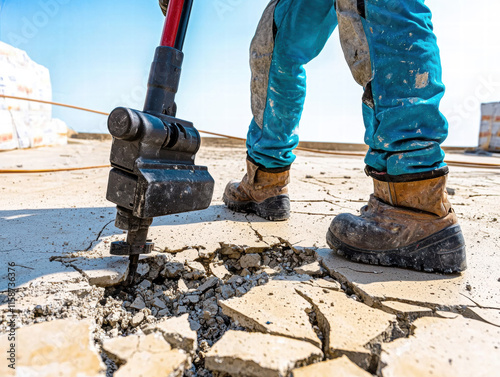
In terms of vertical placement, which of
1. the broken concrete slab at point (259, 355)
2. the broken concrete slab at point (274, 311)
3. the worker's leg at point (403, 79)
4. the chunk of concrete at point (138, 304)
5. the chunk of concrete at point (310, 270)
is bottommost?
the chunk of concrete at point (138, 304)

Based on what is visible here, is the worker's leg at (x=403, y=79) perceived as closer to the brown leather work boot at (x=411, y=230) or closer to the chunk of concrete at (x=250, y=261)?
the brown leather work boot at (x=411, y=230)

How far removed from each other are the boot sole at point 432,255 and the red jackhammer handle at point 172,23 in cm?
90

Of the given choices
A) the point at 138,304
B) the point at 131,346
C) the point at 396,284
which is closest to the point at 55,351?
the point at 131,346

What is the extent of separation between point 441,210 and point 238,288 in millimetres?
694

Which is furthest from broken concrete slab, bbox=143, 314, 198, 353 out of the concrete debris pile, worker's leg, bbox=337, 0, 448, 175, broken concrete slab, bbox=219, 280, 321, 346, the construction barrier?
the construction barrier

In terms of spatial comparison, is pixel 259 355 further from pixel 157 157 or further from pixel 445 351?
pixel 157 157

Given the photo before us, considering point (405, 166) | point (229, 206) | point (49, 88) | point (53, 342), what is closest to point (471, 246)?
point (405, 166)

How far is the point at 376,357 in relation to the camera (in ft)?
2.29

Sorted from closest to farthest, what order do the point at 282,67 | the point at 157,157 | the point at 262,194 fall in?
the point at 157,157
the point at 282,67
the point at 262,194

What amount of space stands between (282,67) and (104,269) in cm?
117

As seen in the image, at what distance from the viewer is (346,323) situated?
0.80 meters

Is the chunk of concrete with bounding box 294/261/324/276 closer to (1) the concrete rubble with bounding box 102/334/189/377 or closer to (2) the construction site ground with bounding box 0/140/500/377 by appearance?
(2) the construction site ground with bounding box 0/140/500/377

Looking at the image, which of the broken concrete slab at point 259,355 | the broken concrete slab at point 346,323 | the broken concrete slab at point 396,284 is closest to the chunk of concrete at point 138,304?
the broken concrete slab at point 259,355

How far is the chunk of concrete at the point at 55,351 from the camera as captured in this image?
2.03ft
